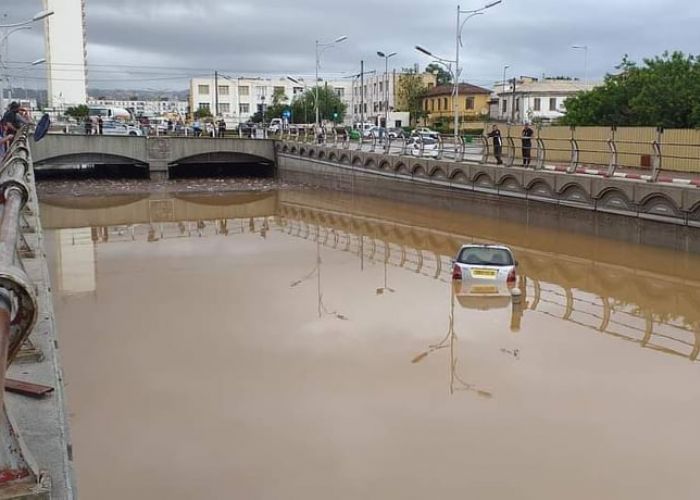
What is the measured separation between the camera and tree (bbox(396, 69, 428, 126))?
8581 cm

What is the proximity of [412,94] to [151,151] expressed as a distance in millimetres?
50540

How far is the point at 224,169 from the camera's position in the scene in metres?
48.4

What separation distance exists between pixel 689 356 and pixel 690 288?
15.1 feet

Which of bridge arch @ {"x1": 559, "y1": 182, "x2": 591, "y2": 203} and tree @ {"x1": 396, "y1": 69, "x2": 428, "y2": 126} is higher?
tree @ {"x1": 396, "y1": 69, "x2": 428, "y2": 126}

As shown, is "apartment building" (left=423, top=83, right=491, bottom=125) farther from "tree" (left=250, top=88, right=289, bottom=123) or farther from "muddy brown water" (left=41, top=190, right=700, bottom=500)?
"muddy brown water" (left=41, top=190, right=700, bottom=500)

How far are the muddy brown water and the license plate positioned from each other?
431 millimetres

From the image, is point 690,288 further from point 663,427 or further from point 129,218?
point 129,218

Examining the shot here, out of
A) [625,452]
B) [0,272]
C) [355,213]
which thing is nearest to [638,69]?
[355,213]

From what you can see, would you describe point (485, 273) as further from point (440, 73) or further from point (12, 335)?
point (440, 73)

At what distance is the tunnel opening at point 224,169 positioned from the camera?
46.8 meters

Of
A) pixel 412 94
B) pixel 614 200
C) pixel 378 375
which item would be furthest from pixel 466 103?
pixel 378 375

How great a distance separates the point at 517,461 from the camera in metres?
7.63

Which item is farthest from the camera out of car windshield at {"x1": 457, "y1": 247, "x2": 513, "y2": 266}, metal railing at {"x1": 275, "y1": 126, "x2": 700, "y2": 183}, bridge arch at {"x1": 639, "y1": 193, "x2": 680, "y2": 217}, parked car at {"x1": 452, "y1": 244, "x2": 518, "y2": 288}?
metal railing at {"x1": 275, "y1": 126, "x2": 700, "y2": 183}

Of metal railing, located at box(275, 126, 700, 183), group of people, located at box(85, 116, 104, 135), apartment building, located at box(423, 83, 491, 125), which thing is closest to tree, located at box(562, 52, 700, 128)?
metal railing, located at box(275, 126, 700, 183)
